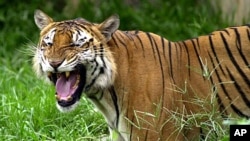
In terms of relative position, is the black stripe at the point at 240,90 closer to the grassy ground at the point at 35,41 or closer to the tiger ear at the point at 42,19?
the grassy ground at the point at 35,41

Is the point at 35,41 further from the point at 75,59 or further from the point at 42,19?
the point at 75,59

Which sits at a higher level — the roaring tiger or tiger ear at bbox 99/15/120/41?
tiger ear at bbox 99/15/120/41

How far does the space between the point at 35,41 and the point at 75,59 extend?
14.0ft

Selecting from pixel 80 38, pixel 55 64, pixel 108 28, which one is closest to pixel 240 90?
pixel 108 28

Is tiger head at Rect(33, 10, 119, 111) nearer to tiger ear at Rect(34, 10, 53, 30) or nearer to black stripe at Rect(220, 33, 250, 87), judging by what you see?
tiger ear at Rect(34, 10, 53, 30)

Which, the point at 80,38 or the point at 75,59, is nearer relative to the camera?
the point at 75,59

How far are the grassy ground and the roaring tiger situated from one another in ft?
1.90

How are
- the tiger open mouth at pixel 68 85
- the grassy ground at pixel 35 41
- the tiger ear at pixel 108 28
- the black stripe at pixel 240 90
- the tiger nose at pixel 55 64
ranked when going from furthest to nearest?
the grassy ground at pixel 35 41 → the black stripe at pixel 240 90 → the tiger ear at pixel 108 28 → the tiger open mouth at pixel 68 85 → the tiger nose at pixel 55 64

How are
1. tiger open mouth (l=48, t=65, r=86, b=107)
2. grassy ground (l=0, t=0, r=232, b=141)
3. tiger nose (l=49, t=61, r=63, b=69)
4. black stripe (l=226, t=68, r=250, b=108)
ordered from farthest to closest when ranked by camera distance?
grassy ground (l=0, t=0, r=232, b=141) < black stripe (l=226, t=68, r=250, b=108) < tiger open mouth (l=48, t=65, r=86, b=107) < tiger nose (l=49, t=61, r=63, b=69)

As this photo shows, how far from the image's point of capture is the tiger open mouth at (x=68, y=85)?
5.54 m

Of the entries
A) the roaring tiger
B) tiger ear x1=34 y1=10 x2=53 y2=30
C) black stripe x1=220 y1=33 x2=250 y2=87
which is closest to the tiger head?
the roaring tiger

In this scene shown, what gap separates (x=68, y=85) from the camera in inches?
218

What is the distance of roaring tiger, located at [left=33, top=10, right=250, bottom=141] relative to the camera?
18.2 ft

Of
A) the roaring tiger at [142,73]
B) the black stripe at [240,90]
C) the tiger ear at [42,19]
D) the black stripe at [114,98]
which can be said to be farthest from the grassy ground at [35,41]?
the black stripe at [240,90]
